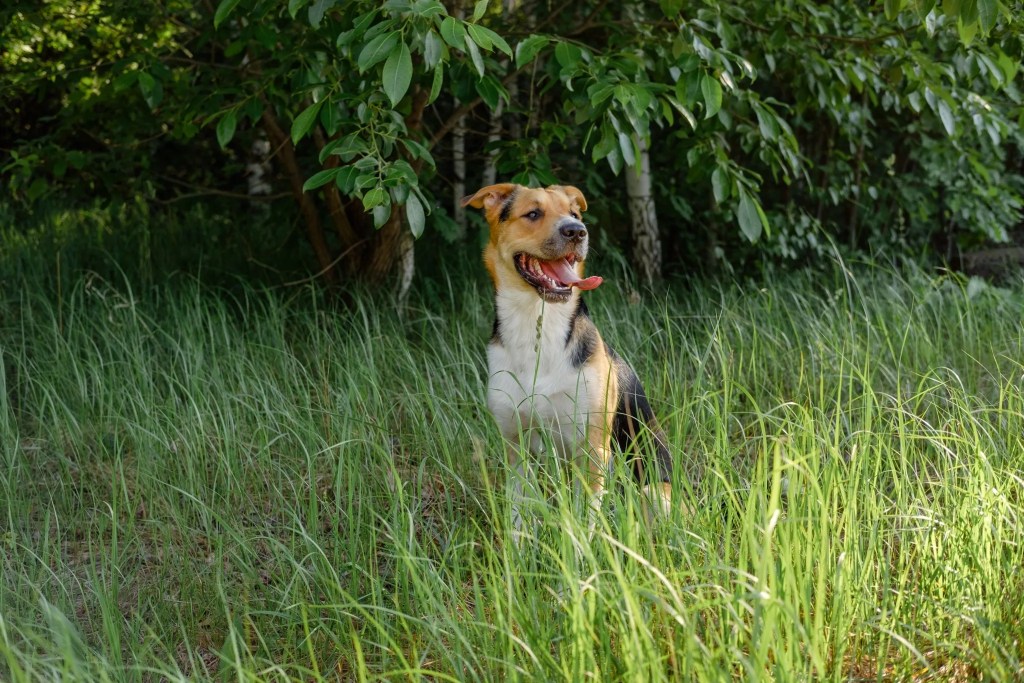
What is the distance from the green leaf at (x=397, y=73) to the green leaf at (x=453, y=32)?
0.41ft

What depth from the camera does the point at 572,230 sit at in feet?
12.1

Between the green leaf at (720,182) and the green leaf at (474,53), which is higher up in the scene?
the green leaf at (474,53)

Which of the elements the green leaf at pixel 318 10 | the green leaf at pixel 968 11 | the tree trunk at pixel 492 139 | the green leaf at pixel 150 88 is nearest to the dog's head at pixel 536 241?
the green leaf at pixel 318 10

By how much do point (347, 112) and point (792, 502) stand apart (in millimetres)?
3311

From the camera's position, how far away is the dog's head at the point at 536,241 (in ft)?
12.2

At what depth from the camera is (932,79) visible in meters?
5.09

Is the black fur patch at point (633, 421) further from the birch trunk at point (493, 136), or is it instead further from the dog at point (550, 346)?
the birch trunk at point (493, 136)

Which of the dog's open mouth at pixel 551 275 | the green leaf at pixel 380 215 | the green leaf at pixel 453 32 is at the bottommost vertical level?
the dog's open mouth at pixel 551 275

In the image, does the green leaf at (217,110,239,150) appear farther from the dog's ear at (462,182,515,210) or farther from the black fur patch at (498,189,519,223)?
the black fur patch at (498,189,519,223)

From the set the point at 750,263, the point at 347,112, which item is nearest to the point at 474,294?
the point at 347,112

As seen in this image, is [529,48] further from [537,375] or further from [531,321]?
[537,375]

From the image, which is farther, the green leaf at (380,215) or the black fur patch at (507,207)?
the black fur patch at (507,207)

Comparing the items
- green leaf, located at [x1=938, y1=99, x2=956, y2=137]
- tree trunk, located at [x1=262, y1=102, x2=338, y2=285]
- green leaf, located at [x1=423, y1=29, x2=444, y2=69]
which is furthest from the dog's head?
tree trunk, located at [x1=262, y1=102, x2=338, y2=285]

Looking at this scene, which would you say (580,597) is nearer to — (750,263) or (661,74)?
(661,74)
